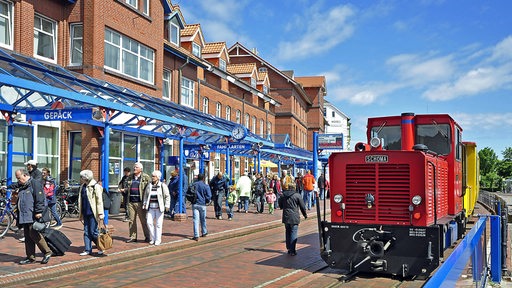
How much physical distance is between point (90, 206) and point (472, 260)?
754 centimetres

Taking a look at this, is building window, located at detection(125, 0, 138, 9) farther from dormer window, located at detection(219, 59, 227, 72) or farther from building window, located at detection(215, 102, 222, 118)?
dormer window, located at detection(219, 59, 227, 72)

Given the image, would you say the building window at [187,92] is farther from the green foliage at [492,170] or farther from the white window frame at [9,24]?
the green foliage at [492,170]

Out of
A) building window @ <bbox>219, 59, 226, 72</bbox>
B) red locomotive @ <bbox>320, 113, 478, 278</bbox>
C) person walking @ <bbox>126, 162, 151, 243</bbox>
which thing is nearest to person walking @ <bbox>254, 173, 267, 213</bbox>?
person walking @ <bbox>126, 162, 151, 243</bbox>

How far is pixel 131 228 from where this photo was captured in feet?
43.1

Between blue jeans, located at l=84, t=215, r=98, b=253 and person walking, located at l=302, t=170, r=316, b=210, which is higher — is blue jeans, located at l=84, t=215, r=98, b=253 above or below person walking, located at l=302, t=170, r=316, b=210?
below

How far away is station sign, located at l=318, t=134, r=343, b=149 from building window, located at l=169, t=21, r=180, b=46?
1022 centimetres

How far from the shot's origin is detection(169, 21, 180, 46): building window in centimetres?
2905

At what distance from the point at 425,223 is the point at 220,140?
17.7 m

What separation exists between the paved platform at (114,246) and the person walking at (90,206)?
1.75 ft

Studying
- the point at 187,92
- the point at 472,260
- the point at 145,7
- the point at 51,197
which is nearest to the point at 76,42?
the point at 145,7

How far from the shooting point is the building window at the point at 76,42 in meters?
20.8

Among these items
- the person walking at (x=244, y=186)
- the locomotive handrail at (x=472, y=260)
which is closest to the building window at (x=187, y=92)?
the person walking at (x=244, y=186)

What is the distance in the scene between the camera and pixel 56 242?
34.4 feet

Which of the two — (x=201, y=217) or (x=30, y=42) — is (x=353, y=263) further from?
(x=30, y=42)
